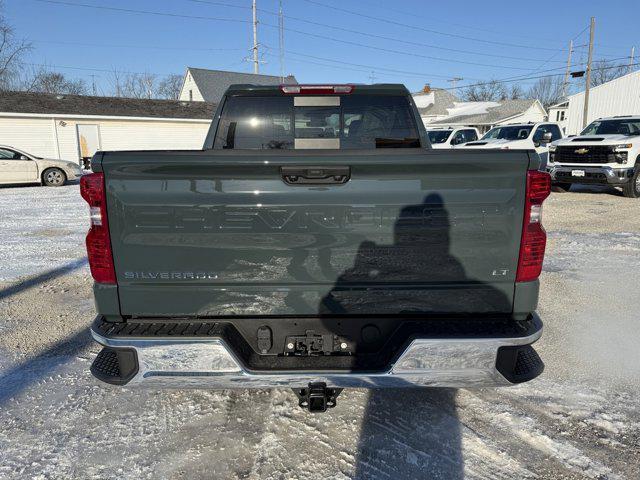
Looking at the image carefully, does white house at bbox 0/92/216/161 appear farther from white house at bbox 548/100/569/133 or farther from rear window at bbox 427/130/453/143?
white house at bbox 548/100/569/133

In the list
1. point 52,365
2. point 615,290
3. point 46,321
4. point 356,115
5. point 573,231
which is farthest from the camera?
point 573,231

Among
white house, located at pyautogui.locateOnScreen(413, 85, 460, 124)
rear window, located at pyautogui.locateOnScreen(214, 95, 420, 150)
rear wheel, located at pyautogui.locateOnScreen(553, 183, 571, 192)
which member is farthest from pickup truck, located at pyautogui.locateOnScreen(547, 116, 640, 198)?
white house, located at pyautogui.locateOnScreen(413, 85, 460, 124)

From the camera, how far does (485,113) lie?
50812mm

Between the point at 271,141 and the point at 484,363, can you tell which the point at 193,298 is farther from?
the point at 271,141

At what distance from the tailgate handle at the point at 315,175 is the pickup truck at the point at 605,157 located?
40.6 ft

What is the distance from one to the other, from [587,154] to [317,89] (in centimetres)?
1144

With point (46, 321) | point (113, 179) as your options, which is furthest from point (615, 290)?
point (46, 321)

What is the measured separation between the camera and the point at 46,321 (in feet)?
15.1

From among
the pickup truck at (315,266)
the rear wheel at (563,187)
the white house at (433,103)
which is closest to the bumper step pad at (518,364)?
the pickup truck at (315,266)

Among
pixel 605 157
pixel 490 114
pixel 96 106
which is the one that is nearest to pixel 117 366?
pixel 605 157

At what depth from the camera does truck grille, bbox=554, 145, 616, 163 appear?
12188mm

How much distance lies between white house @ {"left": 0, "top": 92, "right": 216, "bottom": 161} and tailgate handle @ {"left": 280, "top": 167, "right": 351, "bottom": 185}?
82.4ft

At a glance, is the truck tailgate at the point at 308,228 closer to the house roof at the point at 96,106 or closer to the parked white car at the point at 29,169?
the parked white car at the point at 29,169

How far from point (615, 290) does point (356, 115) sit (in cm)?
387
